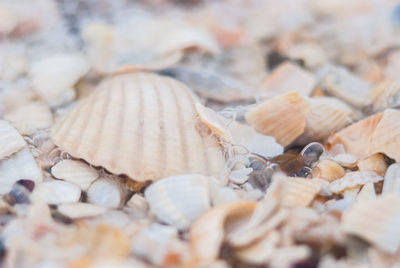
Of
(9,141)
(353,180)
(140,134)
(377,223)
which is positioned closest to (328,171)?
(353,180)

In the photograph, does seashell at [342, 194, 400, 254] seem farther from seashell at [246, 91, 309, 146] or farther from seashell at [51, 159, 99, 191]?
seashell at [51, 159, 99, 191]

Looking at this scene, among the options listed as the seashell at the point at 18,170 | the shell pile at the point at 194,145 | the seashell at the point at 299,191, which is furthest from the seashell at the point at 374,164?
the seashell at the point at 18,170

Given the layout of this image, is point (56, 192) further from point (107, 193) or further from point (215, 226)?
point (215, 226)

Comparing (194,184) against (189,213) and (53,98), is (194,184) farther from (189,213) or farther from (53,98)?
(53,98)

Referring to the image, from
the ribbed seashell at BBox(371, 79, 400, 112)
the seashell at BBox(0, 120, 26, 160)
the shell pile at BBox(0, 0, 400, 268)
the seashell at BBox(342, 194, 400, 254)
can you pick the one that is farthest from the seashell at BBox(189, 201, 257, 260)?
the ribbed seashell at BBox(371, 79, 400, 112)

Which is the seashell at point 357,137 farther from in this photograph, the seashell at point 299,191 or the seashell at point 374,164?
the seashell at point 299,191

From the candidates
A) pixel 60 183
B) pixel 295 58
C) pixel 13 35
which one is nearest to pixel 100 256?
pixel 60 183
